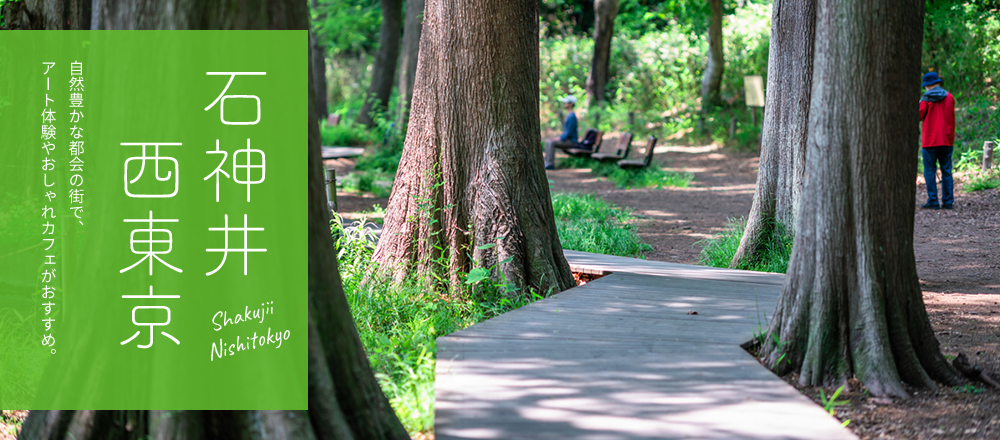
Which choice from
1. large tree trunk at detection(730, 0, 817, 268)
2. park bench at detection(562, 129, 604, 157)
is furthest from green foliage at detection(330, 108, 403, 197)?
large tree trunk at detection(730, 0, 817, 268)

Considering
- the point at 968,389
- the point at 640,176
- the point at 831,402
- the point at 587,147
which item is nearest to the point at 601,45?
the point at 587,147

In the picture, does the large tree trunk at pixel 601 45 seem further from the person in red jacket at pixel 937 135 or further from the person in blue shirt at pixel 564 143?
the person in red jacket at pixel 937 135

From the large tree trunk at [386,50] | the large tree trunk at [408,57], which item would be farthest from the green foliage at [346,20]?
the large tree trunk at [408,57]

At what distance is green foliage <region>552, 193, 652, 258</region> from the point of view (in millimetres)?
8539

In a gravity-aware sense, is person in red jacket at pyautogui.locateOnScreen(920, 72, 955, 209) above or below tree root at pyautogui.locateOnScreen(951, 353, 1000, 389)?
above

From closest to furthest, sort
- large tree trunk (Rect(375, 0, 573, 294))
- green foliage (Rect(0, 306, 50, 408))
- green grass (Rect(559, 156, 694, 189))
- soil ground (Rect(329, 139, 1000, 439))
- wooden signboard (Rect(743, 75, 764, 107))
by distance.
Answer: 1. soil ground (Rect(329, 139, 1000, 439))
2. green foliage (Rect(0, 306, 50, 408))
3. large tree trunk (Rect(375, 0, 573, 294))
4. green grass (Rect(559, 156, 694, 189))
5. wooden signboard (Rect(743, 75, 764, 107))

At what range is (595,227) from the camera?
30.7 ft

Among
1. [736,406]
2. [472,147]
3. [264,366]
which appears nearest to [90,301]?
[264,366]

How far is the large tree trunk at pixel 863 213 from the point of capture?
3.85 meters

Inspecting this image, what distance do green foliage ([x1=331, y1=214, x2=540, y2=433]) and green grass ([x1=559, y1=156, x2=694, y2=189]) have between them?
358 inches

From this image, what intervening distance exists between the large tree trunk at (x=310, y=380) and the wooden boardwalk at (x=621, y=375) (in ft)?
1.25

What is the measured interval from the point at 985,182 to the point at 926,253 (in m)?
4.95

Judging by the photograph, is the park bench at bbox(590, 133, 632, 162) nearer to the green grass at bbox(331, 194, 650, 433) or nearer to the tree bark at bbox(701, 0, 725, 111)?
the tree bark at bbox(701, 0, 725, 111)

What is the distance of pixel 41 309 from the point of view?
5293 millimetres
